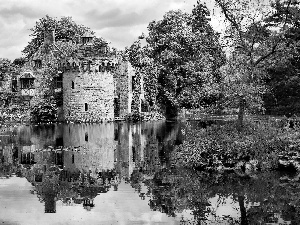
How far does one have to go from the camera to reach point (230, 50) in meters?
26.8

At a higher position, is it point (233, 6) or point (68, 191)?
point (233, 6)

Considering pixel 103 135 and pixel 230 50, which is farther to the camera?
pixel 103 135

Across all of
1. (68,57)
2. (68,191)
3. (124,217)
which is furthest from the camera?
(68,57)

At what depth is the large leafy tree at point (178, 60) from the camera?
60406 mm

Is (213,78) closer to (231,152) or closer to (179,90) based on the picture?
(179,90)

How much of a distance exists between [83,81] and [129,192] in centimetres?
3759

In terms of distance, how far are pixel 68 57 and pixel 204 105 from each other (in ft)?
73.7

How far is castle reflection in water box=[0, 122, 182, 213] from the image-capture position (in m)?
18.6

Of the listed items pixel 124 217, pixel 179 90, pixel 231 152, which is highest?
pixel 179 90

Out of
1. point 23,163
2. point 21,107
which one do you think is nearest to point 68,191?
point 23,163

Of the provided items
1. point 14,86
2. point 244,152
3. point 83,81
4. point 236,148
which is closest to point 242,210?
point 236,148

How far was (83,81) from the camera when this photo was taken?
54469 millimetres

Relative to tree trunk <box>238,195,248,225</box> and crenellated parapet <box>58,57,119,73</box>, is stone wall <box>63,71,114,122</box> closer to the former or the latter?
crenellated parapet <box>58,57,119,73</box>

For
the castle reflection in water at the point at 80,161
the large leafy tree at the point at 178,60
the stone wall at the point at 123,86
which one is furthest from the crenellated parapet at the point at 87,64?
the castle reflection in water at the point at 80,161
